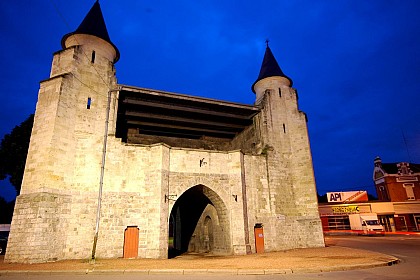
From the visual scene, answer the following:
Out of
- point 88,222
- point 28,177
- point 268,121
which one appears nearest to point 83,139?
point 28,177

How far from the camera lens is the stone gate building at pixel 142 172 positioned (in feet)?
40.8

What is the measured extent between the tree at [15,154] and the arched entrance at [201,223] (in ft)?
41.0

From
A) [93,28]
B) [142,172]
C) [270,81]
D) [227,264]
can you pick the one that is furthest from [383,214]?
[93,28]

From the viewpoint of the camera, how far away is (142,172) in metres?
14.4

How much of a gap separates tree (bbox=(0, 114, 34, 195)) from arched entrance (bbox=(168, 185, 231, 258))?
1248 cm

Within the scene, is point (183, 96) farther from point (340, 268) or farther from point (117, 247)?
point (340, 268)

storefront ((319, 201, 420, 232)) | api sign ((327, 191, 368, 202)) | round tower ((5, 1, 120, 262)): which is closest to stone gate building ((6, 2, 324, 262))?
round tower ((5, 1, 120, 262))

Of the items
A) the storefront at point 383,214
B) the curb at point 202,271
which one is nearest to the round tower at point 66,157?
the curb at point 202,271

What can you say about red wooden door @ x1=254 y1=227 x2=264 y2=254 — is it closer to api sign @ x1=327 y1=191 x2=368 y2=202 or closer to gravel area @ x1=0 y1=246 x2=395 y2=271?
gravel area @ x1=0 y1=246 x2=395 y2=271

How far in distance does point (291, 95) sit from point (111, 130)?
43.6 ft

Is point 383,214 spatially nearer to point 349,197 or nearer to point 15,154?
point 349,197

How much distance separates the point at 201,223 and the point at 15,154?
599 inches

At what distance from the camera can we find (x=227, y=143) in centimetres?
2325

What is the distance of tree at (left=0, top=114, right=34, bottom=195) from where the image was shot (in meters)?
19.8
